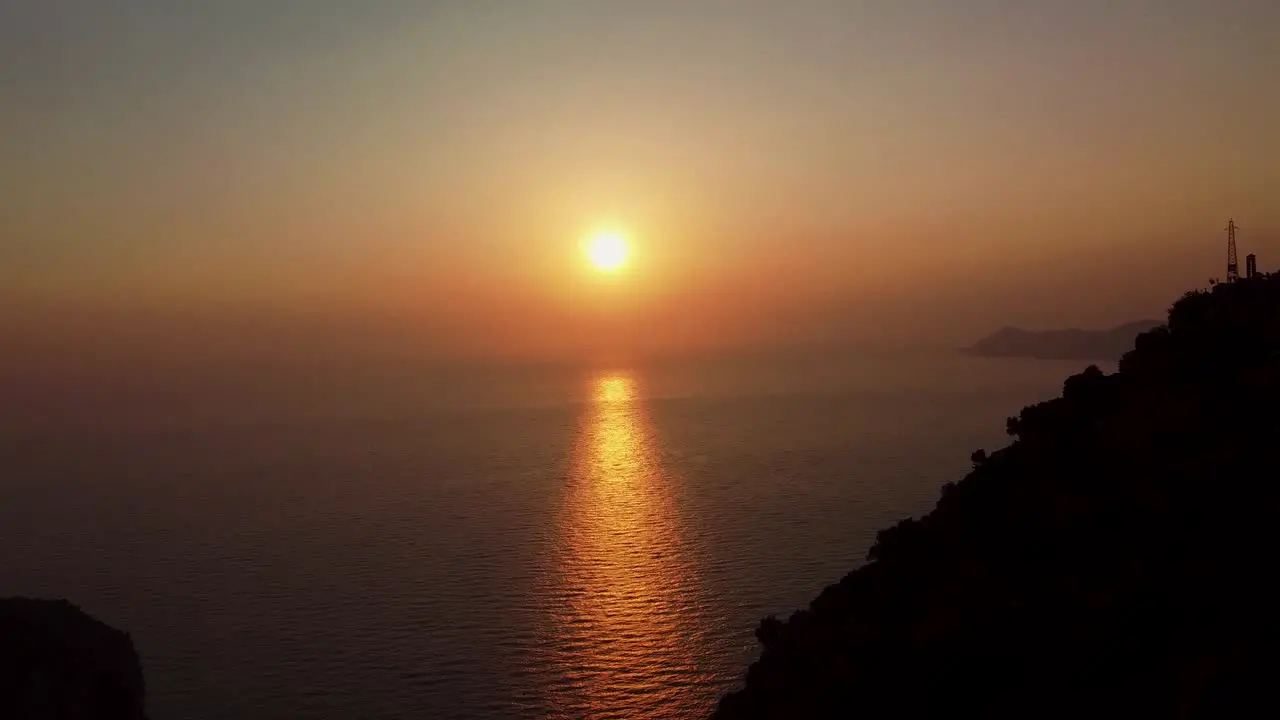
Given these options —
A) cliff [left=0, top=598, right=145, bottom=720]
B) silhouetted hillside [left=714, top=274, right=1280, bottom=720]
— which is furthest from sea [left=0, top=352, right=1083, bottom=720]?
silhouetted hillside [left=714, top=274, right=1280, bottom=720]

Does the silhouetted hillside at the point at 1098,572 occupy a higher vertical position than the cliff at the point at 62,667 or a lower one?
higher

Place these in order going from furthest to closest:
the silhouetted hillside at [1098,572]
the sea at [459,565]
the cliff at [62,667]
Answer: the sea at [459,565] < the cliff at [62,667] < the silhouetted hillside at [1098,572]

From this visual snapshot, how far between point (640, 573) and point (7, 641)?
171 feet

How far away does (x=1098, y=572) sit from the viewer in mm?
15414

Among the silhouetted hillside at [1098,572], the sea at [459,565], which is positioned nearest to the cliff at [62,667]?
the sea at [459,565]

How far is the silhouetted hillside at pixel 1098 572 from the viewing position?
12305 millimetres

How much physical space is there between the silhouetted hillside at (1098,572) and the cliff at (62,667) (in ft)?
156

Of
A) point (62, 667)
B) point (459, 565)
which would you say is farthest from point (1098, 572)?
point (459, 565)

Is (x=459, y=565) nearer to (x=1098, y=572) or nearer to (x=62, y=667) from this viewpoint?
(x=62, y=667)

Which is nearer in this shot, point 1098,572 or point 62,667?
point 1098,572

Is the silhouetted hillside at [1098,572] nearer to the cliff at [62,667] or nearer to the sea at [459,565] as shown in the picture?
the sea at [459,565]

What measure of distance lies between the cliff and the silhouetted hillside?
47.6 metres

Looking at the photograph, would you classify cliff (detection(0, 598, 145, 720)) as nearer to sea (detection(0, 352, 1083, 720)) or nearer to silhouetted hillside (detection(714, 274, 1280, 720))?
sea (detection(0, 352, 1083, 720))

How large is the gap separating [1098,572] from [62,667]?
63756 mm
